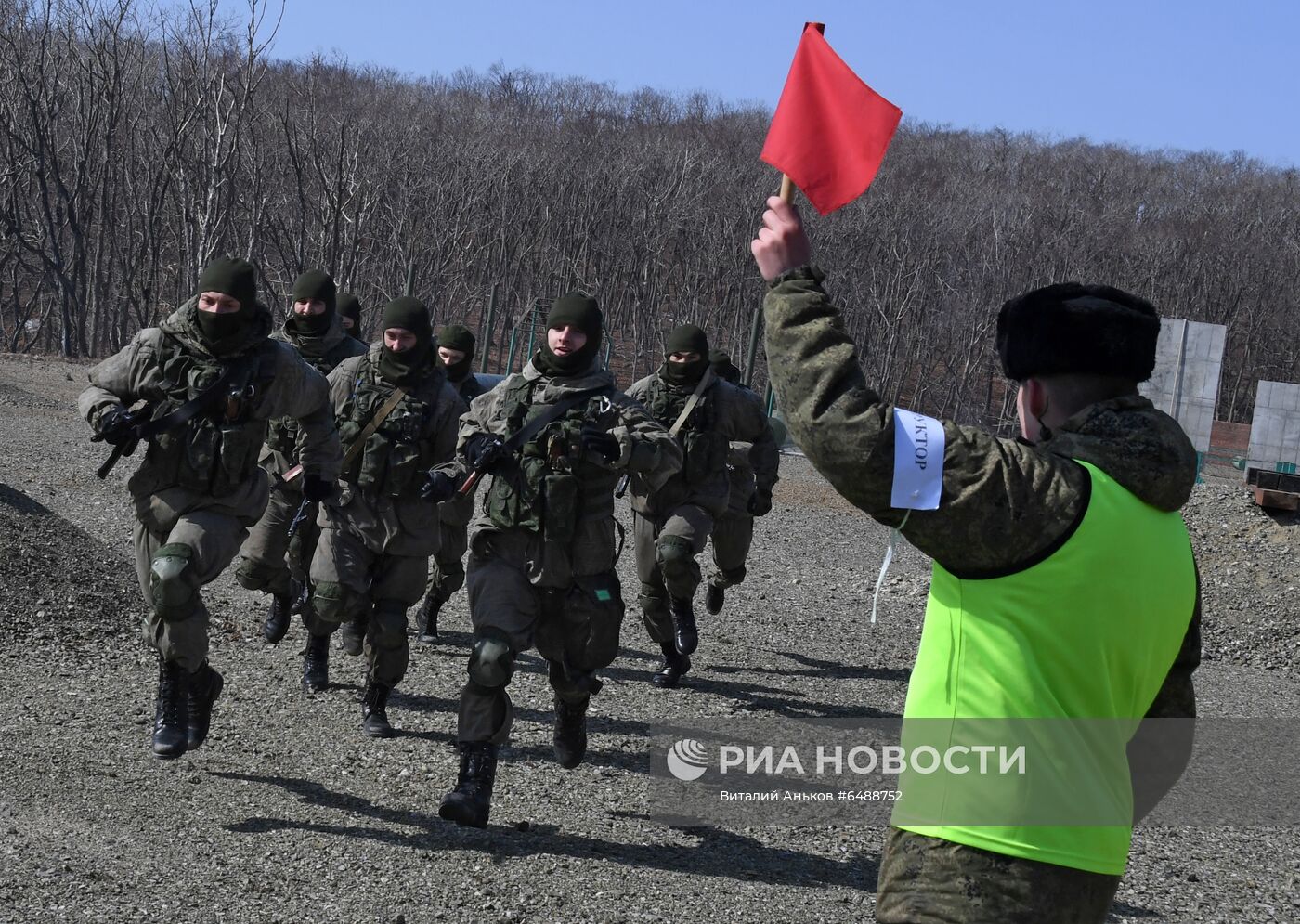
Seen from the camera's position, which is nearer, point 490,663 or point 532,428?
point 490,663

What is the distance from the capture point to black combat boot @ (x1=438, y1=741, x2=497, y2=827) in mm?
5344

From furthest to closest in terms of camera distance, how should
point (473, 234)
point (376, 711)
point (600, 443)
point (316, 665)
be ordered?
point (473, 234), point (316, 665), point (376, 711), point (600, 443)

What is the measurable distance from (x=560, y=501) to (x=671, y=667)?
118 inches

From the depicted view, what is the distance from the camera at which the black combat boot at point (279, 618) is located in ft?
27.5

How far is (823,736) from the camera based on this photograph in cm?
805

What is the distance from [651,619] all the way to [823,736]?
1277 mm


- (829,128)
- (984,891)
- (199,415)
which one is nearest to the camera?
(984,891)

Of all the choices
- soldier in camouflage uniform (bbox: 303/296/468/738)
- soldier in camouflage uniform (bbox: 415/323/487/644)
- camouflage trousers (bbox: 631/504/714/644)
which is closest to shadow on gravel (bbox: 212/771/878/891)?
soldier in camouflage uniform (bbox: 303/296/468/738)

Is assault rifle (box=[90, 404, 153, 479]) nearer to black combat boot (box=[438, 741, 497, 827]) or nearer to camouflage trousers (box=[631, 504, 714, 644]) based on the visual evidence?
black combat boot (box=[438, 741, 497, 827])

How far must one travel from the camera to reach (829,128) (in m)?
2.88

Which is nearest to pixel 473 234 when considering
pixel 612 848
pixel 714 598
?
pixel 714 598

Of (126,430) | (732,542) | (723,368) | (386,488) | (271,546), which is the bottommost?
(271,546)

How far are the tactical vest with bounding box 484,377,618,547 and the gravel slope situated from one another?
3.98ft

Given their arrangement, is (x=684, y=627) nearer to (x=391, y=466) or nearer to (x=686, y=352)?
(x=686, y=352)
